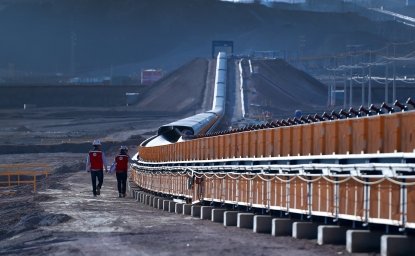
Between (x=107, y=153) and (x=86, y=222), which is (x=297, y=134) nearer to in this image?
(x=86, y=222)

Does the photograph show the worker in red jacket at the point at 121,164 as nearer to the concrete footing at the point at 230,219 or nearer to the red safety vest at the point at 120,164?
the red safety vest at the point at 120,164

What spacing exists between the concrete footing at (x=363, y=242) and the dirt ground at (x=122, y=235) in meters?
0.28

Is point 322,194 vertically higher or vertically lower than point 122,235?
higher

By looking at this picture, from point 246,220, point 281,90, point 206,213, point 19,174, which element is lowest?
point 19,174

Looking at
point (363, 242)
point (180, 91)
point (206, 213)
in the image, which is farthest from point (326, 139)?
point (180, 91)

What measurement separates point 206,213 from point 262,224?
18.6 feet

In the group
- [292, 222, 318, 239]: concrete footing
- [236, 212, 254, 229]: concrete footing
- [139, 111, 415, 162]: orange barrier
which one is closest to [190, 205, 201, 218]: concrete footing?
[139, 111, 415, 162]: orange barrier

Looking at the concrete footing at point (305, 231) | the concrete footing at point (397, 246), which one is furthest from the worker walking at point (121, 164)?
the concrete footing at point (397, 246)

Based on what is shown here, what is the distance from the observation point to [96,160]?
37.6 metres

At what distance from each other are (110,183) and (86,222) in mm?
29113

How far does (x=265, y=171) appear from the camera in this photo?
2580cm

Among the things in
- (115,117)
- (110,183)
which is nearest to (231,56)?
(115,117)

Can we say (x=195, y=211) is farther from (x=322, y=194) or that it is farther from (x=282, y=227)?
(x=322, y=194)

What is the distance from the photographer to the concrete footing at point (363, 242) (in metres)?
18.4
